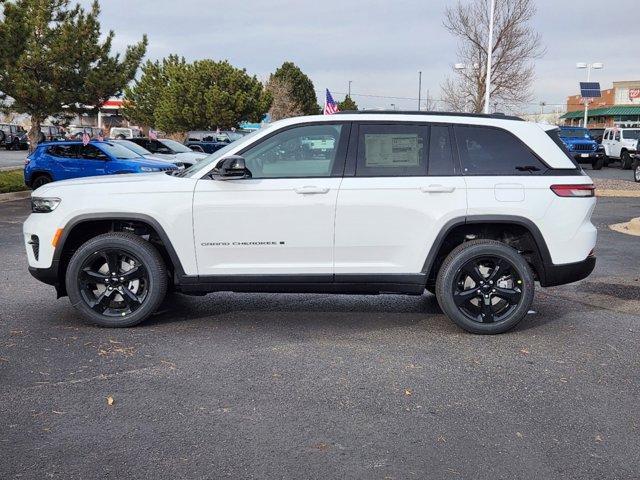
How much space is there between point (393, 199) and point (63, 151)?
48.5ft

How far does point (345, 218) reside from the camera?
5.72m

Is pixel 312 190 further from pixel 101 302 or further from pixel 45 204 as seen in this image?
pixel 45 204

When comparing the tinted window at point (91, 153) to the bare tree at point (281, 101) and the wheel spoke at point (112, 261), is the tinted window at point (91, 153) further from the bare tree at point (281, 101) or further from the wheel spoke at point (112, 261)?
the bare tree at point (281, 101)

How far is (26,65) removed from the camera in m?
23.5

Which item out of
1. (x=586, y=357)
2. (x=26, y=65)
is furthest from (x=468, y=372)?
(x=26, y=65)

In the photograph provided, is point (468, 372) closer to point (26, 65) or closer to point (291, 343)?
point (291, 343)

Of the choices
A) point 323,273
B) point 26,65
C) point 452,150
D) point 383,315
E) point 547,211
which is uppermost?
point 26,65

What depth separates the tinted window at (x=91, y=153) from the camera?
1792 centimetres

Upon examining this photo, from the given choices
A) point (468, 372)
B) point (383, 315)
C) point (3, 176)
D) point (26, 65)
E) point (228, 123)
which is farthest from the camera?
point (228, 123)

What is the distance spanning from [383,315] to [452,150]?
67.1 inches

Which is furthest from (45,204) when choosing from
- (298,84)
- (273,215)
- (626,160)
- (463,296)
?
(298,84)

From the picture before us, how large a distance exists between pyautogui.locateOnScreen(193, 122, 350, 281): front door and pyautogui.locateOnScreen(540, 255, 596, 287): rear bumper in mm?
1842

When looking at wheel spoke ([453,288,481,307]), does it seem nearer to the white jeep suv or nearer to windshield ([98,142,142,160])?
the white jeep suv

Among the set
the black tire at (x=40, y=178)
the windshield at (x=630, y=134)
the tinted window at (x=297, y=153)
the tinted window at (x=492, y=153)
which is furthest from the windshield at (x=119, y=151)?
the windshield at (x=630, y=134)
